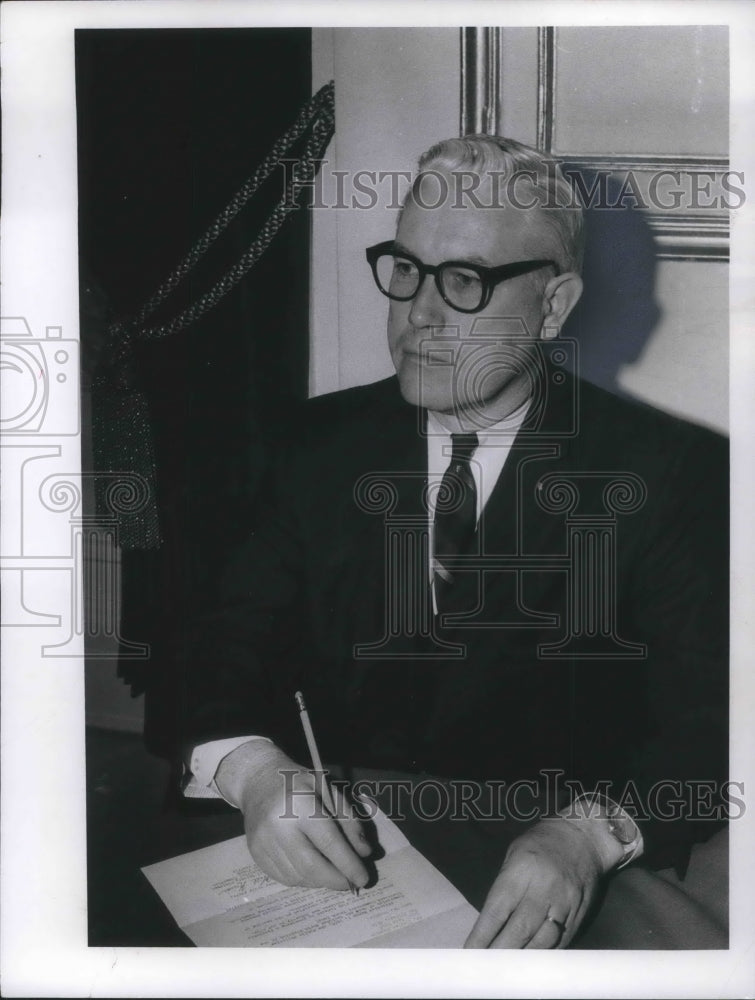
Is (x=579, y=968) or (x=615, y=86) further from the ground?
(x=615, y=86)

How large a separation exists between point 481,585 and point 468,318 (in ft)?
1.56

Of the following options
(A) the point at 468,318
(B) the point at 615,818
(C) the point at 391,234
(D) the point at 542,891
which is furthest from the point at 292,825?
(C) the point at 391,234

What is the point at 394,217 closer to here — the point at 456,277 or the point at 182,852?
the point at 456,277

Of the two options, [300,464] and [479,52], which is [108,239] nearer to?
[300,464]

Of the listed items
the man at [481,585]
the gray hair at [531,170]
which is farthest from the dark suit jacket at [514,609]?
the gray hair at [531,170]

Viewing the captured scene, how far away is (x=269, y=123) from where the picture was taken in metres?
1.74

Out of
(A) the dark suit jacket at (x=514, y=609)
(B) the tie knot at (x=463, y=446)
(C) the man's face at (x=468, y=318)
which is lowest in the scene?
(A) the dark suit jacket at (x=514, y=609)

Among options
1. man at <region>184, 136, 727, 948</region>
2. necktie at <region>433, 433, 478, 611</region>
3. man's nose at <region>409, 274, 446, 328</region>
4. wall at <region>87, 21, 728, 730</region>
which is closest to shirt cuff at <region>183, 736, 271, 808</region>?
man at <region>184, 136, 727, 948</region>

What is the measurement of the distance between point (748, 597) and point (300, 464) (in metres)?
0.85

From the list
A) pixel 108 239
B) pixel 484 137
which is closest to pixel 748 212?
pixel 484 137

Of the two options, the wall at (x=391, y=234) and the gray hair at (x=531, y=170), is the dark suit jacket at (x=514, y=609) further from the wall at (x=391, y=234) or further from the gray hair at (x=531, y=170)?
the gray hair at (x=531, y=170)

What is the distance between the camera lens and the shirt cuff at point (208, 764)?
5.81 ft

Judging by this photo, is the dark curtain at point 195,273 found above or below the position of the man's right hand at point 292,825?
above

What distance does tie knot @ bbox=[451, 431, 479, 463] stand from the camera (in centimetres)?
175
